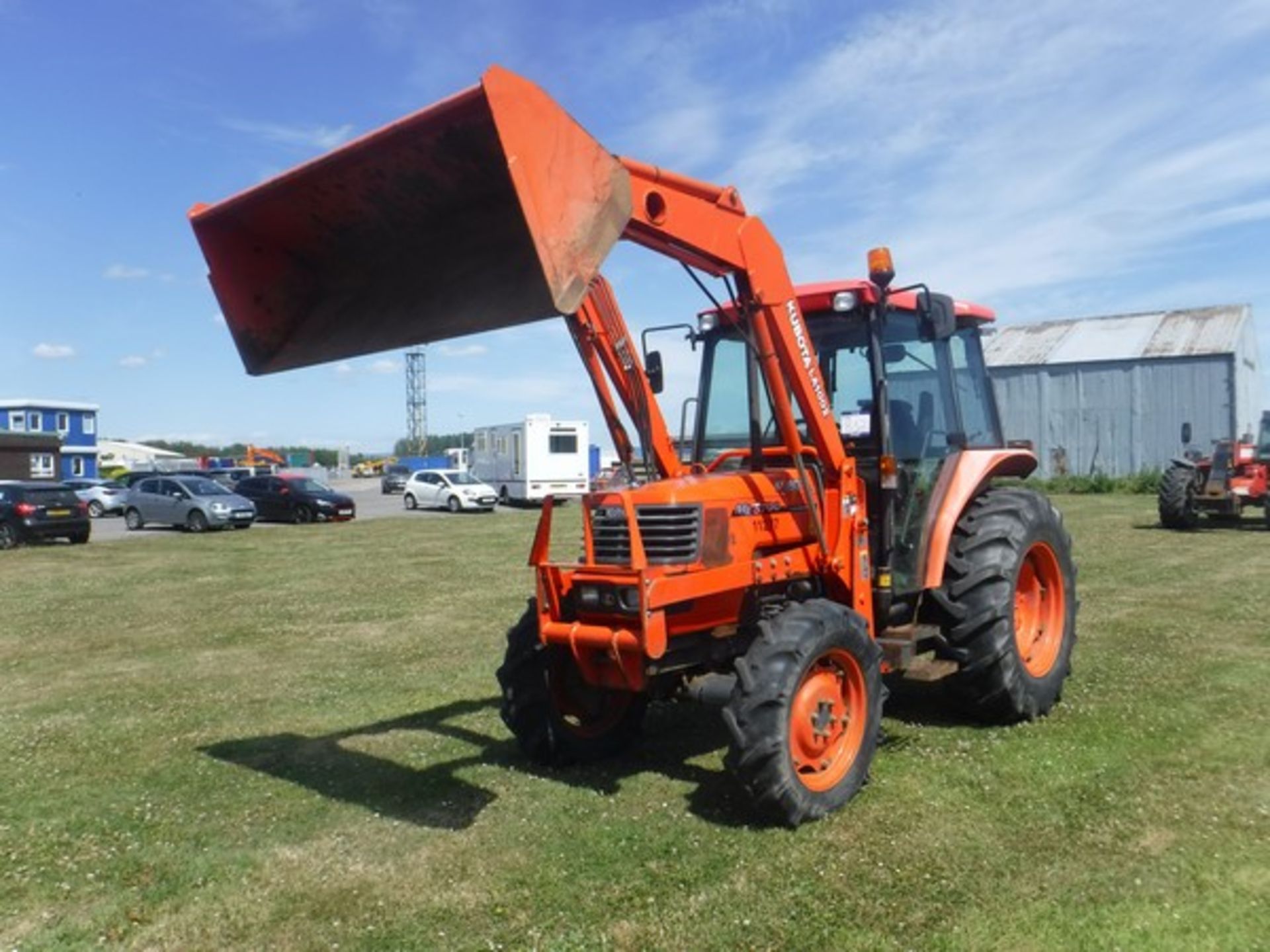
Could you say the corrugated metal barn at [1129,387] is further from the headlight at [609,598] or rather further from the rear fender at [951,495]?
the headlight at [609,598]

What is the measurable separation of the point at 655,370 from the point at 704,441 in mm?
719

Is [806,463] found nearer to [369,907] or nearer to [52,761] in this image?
[369,907]

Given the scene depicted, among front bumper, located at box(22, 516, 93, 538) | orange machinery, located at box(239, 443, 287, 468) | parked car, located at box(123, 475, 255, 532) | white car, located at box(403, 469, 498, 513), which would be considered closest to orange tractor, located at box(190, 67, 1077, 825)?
front bumper, located at box(22, 516, 93, 538)

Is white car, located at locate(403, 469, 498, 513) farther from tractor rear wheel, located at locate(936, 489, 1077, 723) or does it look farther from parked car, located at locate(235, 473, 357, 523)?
tractor rear wheel, located at locate(936, 489, 1077, 723)

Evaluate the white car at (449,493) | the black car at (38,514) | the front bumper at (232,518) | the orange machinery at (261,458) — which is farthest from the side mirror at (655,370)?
the orange machinery at (261,458)

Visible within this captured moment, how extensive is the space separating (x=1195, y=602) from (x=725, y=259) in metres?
8.62

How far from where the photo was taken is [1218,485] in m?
20.4

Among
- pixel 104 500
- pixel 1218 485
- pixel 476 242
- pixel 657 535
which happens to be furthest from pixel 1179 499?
pixel 104 500

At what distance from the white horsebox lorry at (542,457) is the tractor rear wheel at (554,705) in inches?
1131

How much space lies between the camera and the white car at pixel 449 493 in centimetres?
3562

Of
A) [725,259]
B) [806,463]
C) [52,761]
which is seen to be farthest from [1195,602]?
[52,761]

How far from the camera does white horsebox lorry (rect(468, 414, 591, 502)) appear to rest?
118 feet

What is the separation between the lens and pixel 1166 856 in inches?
180

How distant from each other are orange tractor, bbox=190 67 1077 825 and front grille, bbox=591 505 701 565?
0.01 metres
